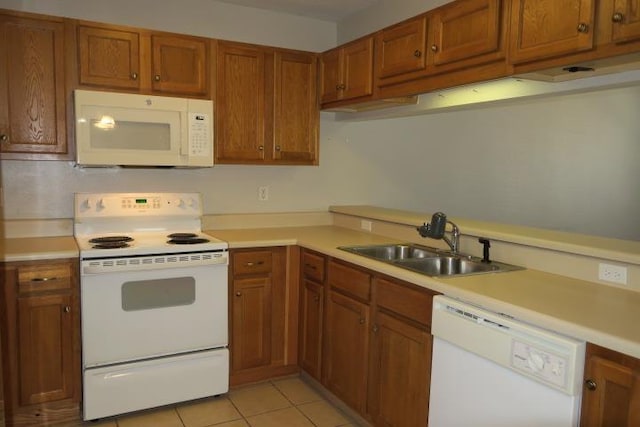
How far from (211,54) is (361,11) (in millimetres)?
1218

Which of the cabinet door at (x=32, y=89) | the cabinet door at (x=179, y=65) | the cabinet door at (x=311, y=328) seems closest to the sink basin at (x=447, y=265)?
the cabinet door at (x=311, y=328)

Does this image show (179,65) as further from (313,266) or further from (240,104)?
(313,266)

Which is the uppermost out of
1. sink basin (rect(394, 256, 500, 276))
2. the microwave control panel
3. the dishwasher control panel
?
the microwave control panel

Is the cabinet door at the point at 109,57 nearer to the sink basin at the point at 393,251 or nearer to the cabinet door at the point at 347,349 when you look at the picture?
the sink basin at the point at 393,251

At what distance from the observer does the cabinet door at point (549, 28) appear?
1.85m

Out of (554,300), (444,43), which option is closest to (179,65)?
(444,43)

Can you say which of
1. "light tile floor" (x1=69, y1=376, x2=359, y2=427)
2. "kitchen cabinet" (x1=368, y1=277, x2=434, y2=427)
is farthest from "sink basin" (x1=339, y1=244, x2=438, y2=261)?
"light tile floor" (x1=69, y1=376, x2=359, y2=427)

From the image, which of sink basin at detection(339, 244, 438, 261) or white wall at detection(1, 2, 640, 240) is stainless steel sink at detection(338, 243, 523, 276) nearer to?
sink basin at detection(339, 244, 438, 261)

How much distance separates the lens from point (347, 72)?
3.32 meters

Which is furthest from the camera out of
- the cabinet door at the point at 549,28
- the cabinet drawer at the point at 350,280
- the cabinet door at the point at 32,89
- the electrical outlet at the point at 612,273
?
the cabinet door at the point at 32,89

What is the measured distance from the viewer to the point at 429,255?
2824 mm

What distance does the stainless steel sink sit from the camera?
2.45m

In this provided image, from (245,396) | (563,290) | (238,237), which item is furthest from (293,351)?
(563,290)

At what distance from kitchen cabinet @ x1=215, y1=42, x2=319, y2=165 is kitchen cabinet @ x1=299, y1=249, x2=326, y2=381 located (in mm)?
788
